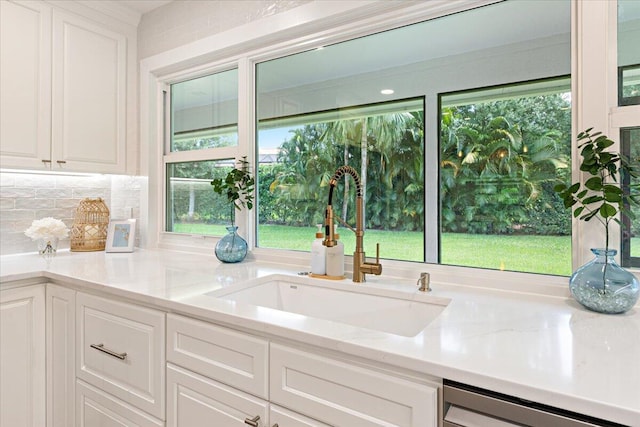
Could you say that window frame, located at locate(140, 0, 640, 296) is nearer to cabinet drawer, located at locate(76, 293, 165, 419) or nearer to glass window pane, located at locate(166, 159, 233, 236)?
glass window pane, located at locate(166, 159, 233, 236)

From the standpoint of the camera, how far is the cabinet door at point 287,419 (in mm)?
921

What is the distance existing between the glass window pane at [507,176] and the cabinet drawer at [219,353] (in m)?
0.90

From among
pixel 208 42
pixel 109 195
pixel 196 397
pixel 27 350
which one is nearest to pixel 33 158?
pixel 109 195

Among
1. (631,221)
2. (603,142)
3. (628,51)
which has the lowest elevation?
(631,221)

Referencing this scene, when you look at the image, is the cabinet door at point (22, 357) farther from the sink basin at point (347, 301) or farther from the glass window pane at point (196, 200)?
the sink basin at point (347, 301)

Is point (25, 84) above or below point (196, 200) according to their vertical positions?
above

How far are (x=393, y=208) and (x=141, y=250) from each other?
1.69 m

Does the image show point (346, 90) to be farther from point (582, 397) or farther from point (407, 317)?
point (582, 397)

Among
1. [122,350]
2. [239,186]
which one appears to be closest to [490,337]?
[122,350]

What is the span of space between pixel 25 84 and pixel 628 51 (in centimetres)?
270

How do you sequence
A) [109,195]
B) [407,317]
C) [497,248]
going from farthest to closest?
1. [109,195]
2. [497,248]
3. [407,317]

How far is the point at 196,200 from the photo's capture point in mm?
2350

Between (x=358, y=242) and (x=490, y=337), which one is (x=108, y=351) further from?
(x=490, y=337)

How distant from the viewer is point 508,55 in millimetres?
1469
